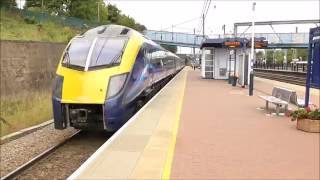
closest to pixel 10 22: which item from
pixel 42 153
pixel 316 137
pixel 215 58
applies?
pixel 215 58

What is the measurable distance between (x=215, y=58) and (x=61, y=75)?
26387mm

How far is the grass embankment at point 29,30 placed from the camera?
135 feet

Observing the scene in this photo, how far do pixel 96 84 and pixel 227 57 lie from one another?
2670cm

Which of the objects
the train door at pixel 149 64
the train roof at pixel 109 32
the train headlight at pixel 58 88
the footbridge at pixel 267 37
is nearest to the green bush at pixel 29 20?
the footbridge at pixel 267 37

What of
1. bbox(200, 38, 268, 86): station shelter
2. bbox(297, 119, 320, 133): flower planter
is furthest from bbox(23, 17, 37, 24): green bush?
bbox(297, 119, 320, 133): flower planter

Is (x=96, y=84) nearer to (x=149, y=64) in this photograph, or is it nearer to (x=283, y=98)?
(x=149, y=64)

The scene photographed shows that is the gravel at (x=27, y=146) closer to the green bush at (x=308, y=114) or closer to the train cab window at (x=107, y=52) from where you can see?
the train cab window at (x=107, y=52)

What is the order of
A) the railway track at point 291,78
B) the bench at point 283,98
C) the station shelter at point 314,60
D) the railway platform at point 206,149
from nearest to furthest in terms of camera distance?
the railway platform at point 206,149 < the station shelter at point 314,60 < the bench at point 283,98 < the railway track at point 291,78

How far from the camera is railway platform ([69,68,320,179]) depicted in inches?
316

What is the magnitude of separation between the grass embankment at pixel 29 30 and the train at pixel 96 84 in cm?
2523

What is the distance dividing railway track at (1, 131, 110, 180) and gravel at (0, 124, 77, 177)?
504mm

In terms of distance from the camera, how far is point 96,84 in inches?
528

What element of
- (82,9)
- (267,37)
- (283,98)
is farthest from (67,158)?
(82,9)

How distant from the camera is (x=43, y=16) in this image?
54938 millimetres
